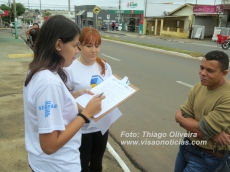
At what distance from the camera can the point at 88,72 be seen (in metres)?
2.32

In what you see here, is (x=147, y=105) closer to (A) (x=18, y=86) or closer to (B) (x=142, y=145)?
(B) (x=142, y=145)

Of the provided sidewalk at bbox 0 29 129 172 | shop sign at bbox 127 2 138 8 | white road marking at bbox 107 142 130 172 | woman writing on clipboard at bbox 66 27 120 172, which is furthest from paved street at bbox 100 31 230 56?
shop sign at bbox 127 2 138 8

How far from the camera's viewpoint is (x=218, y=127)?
1.71 metres

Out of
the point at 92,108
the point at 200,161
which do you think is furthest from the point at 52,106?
the point at 200,161

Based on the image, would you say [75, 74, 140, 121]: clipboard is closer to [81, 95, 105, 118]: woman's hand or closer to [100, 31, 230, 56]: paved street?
→ [81, 95, 105, 118]: woman's hand

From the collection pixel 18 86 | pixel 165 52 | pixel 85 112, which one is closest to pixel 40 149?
pixel 85 112

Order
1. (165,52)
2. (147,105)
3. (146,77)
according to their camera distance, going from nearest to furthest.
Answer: (147,105) → (146,77) → (165,52)

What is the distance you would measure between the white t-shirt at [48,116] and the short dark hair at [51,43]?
5 centimetres

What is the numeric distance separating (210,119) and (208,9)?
88.8 feet

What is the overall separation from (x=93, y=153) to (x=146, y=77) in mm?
5157

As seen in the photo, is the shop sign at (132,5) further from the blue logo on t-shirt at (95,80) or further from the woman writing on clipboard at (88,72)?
the blue logo on t-shirt at (95,80)

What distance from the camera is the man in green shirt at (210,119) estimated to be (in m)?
1.71

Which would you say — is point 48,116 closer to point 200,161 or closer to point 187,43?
point 200,161

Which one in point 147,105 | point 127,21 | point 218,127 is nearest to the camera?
point 218,127
